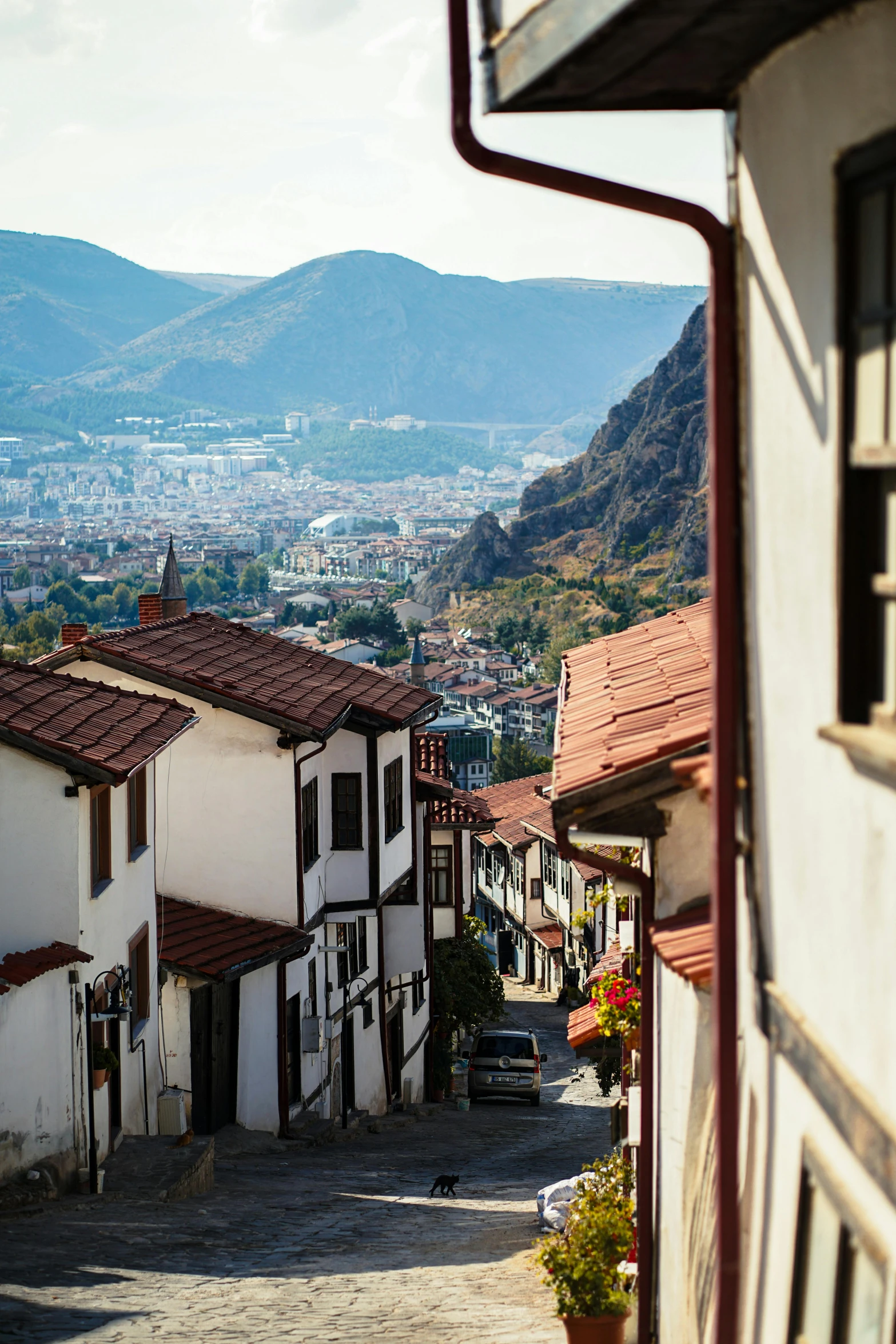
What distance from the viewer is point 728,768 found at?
461 cm

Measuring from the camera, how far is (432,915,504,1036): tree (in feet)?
102

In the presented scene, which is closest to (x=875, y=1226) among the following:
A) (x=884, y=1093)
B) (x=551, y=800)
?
(x=884, y=1093)

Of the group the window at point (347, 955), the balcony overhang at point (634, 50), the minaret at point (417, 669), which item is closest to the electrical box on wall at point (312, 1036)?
the window at point (347, 955)

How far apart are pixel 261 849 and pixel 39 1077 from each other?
6902 millimetres

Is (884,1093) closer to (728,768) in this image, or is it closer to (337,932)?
(728,768)

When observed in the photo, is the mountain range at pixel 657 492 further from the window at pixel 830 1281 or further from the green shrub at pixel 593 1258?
the window at pixel 830 1281

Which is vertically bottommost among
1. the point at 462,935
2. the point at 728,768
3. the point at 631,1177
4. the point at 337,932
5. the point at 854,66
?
the point at 462,935

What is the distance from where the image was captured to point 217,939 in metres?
20.0

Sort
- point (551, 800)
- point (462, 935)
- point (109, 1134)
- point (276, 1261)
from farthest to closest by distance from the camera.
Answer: point (462, 935) → point (109, 1134) → point (276, 1261) → point (551, 800)

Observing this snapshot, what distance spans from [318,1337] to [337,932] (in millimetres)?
14037

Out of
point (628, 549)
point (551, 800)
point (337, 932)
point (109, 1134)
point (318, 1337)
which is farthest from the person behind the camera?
point (628, 549)

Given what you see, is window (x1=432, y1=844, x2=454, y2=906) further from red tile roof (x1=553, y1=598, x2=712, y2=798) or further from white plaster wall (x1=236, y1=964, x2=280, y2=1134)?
red tile roof (x1=553, y1=598, x2=712, y2=798)

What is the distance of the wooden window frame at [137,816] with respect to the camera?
17.7 m

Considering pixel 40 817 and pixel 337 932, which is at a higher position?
pixel 40 817
